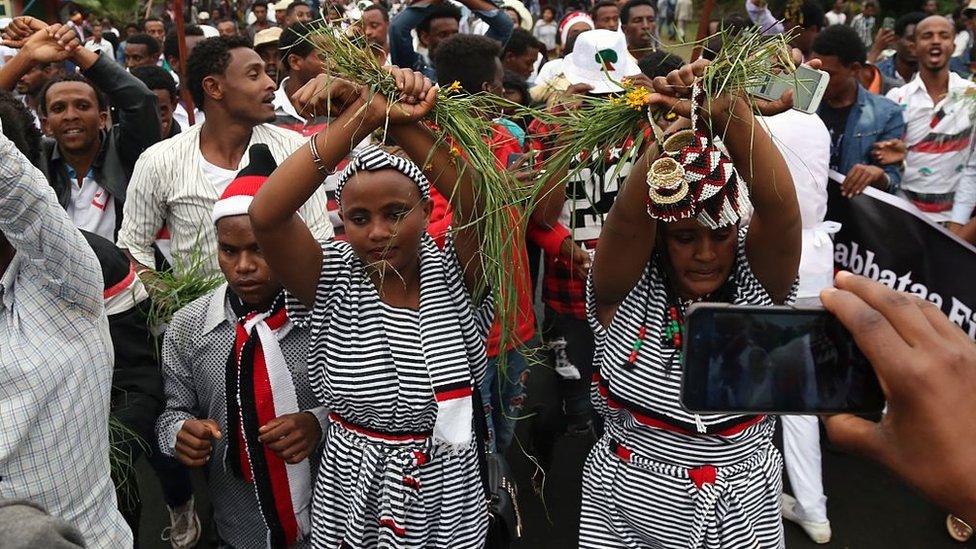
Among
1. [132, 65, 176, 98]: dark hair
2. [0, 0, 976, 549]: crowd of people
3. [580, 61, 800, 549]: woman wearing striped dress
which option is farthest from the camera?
[132, 65, 176, 98]: dark hair

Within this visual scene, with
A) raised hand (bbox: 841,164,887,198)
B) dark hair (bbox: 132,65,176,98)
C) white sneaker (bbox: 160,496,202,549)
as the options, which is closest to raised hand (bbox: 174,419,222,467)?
white sneaker (bbox: 160,496,202,549)

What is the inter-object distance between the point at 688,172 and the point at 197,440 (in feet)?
5.67

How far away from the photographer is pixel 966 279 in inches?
158

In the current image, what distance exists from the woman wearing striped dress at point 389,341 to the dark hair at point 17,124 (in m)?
0.77

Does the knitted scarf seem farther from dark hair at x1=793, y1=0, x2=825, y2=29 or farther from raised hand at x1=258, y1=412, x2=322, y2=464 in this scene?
dark hair at x1=793, y1=0, x2=825, y2=29

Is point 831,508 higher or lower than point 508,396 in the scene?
lower

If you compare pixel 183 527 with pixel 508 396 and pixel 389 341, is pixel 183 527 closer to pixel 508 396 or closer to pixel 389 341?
pixel 508 396

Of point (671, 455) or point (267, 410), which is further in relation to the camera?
point (267, 410)

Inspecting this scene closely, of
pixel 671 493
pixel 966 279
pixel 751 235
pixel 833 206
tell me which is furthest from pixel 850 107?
pixel 671 493

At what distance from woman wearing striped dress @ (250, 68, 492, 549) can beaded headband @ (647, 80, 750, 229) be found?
20.3 inches

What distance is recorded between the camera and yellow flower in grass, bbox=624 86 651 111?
6.99 feet

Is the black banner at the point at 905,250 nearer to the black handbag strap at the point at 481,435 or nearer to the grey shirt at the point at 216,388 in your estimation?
the black handbag strap at the point at 481,435

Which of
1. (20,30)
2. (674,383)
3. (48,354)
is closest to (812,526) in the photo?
(674,383)

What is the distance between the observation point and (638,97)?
2.14 meters
